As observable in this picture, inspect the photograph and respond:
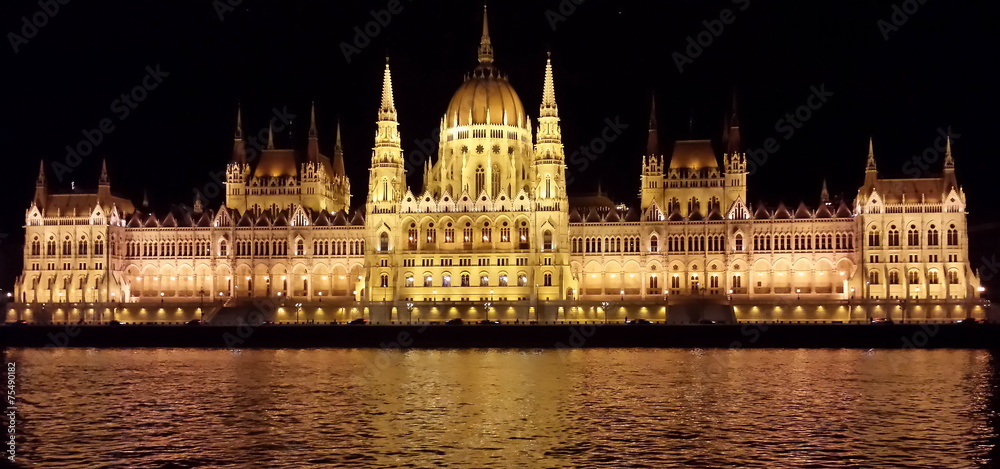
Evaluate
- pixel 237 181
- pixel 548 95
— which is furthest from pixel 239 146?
pixel 548 95

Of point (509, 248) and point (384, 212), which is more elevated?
point (384, 212)

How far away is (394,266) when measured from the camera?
4840 inches

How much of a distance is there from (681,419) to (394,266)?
7006cm

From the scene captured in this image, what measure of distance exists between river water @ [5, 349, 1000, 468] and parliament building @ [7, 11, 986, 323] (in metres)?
29.8

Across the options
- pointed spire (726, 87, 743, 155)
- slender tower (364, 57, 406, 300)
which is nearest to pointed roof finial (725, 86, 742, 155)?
pointed spire (726, 87, 743, 155)

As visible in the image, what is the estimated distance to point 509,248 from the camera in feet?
402

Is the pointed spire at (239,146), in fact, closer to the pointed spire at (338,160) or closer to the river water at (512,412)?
the pointed spire at (338,160)

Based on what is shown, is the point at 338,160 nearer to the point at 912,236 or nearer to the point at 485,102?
the point at 485,102

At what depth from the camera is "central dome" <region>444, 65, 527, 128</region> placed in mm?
131625

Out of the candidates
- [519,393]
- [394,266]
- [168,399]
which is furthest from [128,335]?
[519,393]

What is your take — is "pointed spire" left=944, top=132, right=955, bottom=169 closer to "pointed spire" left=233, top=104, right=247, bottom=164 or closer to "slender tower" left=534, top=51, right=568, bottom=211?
"slender tower" left=534, top=51, right=568, bottom=211

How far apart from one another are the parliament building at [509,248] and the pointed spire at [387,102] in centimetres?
17

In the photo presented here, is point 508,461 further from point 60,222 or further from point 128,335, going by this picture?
point 60,222

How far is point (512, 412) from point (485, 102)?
77.4 metres
